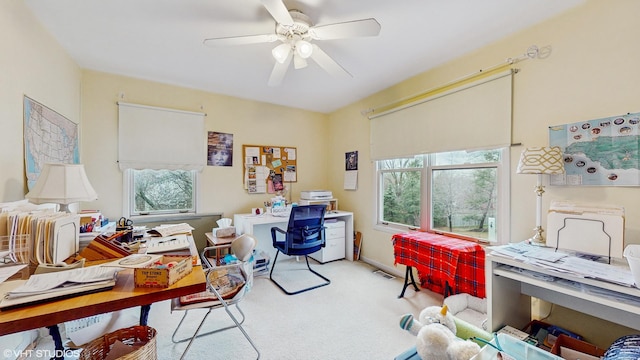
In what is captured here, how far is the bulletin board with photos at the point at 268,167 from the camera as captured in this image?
3.71m

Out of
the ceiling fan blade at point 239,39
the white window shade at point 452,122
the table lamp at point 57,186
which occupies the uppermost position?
the ceiling fan blade at point 239,39

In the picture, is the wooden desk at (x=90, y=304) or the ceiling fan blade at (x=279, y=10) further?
the ceiling fan blade at (x=279, y=10)

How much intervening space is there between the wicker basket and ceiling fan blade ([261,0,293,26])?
187 centimetres

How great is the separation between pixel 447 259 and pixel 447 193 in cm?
82

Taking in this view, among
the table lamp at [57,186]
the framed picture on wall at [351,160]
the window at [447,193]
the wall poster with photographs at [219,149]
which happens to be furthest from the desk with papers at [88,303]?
the framed picture on wall at [351,160]

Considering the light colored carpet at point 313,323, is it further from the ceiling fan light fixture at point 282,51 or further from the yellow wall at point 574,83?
the ceiling fan light fixture at point 282,51

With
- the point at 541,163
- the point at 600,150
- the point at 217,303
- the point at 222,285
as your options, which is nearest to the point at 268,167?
the point at 222,285

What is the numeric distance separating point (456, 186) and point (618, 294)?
148 centimetres

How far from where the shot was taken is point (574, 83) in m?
1.77

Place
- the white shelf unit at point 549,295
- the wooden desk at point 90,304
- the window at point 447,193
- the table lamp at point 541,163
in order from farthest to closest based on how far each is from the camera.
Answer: the window at point 447,193, the table lamp at point 541,163, the white shelf unit at point 549,295, the wooden desk at point 90,304

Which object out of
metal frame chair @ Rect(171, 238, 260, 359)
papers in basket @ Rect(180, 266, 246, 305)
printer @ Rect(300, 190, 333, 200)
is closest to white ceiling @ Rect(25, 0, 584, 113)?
printer @ Rect(300, 190, 333, 200)

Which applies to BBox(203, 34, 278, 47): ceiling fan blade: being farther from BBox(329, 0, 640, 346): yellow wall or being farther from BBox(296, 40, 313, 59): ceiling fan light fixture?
BBox(329, 0, 640, 346): yellow wall

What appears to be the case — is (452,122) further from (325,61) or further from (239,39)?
(239,39)

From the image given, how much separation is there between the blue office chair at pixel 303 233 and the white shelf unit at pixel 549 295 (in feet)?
5.59
